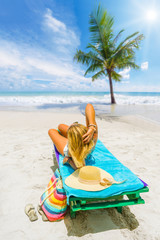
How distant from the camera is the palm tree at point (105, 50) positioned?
1095cm

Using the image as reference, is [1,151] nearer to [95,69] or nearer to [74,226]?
[74,226]

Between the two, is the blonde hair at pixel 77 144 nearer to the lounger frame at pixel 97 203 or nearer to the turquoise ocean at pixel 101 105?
the lounger frame at pixel 97 203

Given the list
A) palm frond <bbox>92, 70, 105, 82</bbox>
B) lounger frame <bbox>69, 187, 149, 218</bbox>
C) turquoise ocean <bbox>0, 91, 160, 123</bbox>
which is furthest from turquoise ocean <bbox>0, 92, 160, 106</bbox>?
lounger frame <bbox>69, 187, 149, 218</bbox>

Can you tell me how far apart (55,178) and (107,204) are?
81cm

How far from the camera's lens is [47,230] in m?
1.58

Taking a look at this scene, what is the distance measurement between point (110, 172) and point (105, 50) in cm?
1190

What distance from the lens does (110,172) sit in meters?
2.00

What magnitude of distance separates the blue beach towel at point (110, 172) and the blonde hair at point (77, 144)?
0.97ft

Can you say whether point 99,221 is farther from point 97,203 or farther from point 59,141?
point 59,141

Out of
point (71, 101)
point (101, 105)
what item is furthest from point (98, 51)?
point (71, 101)

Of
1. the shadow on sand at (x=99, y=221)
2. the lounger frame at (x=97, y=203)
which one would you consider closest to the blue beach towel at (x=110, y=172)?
the lounger frame at (x=97, y=203)

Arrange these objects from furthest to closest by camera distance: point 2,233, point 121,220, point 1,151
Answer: point 1,151 → point 121,220 → point 2,233

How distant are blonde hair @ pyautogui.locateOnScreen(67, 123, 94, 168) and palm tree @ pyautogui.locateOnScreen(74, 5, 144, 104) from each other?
10.9 meters

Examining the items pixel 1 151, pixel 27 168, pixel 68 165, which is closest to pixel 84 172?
pixel 68 165
